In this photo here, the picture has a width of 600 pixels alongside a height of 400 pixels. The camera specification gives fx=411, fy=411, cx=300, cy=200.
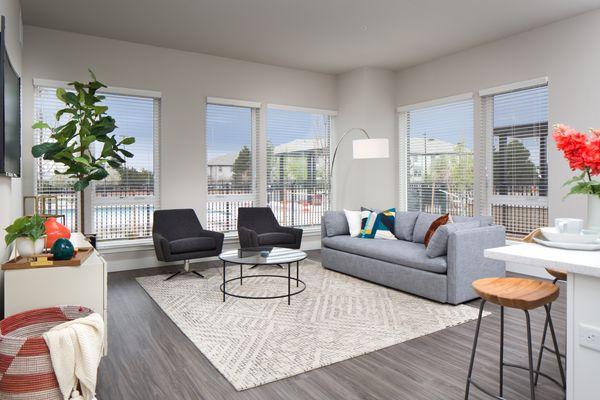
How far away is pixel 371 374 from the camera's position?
2.45 metres

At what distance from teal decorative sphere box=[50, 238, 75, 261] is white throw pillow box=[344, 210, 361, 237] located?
3468mm

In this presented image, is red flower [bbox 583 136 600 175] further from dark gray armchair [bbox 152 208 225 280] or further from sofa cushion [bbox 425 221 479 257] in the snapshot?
dark gray armchair [bbox 152 208 225 280]

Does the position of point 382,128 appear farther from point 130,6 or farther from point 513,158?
point 130,6

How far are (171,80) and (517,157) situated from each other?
469cm

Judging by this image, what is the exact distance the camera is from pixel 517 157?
5.23m

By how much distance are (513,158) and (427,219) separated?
5.19ft

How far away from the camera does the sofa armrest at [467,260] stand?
3.68 m

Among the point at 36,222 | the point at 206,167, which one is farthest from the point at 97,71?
the point at 36,222

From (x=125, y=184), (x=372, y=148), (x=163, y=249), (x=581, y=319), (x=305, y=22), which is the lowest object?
(x=163, y=249)

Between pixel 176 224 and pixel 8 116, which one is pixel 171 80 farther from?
pixel 8 116

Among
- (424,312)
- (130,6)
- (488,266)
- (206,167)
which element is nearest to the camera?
(424,312)

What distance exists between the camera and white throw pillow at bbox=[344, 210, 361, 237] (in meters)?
5.28

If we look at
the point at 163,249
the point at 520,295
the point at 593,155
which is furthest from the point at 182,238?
the point at 593,155

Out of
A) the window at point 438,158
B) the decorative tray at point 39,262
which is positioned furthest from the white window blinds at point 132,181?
the window at point 438,158
